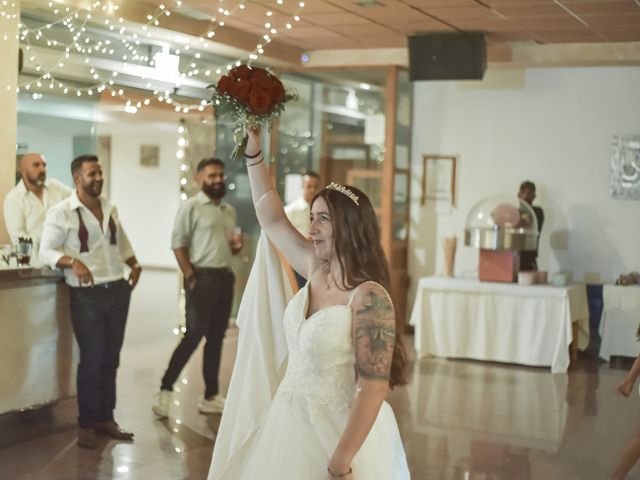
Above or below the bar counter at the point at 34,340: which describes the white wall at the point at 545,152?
above

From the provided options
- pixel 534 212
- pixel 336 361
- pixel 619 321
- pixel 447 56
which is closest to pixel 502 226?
pixel 534 212

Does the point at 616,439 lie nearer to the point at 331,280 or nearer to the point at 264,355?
the point at 264,355

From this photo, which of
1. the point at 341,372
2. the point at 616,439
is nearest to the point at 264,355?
the point at 341,372

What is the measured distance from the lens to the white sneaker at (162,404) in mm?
6406

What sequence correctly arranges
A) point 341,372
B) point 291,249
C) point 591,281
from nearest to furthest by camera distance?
point 341,372
point 291,249
point 591,281

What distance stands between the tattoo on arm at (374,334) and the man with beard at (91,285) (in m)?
3.09

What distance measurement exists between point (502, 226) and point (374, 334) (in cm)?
672

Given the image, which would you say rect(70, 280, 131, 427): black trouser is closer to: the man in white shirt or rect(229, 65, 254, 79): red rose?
the man in white shirt

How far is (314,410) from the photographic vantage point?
9.78 feet

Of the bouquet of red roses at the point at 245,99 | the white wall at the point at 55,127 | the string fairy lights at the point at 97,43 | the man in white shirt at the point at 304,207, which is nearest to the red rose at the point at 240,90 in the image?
the bouquet of red roses at the point at 245,99

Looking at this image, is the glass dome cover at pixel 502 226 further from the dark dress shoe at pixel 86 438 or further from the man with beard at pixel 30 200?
the dark dress shoe at pixel 86 438

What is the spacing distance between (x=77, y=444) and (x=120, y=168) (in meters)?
13.4

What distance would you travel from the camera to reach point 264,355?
3.58 metres

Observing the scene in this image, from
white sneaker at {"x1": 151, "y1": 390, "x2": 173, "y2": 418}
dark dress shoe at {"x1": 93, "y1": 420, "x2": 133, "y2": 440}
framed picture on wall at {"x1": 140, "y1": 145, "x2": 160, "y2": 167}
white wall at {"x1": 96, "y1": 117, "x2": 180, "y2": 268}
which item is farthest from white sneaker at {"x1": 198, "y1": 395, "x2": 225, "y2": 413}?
framed picture on wall at {"x1": 140, "y1": 145, "x2": 160, "y2": 167}
